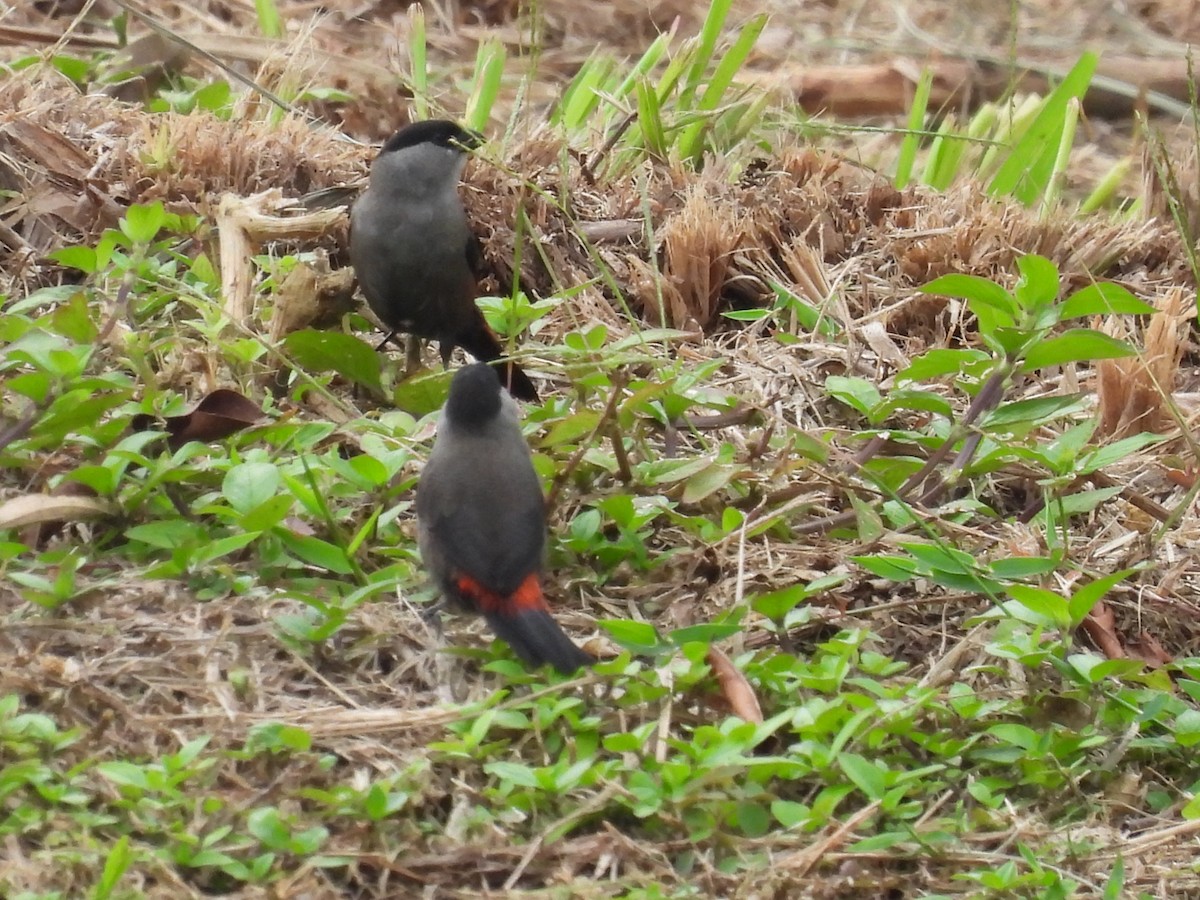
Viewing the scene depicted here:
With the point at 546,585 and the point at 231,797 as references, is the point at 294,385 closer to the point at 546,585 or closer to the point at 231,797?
the point at 546,585

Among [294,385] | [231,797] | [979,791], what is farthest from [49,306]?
[979,791]

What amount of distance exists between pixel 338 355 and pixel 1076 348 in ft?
6.03

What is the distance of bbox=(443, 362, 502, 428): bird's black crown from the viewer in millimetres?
3463

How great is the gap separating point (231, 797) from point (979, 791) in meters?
1.26

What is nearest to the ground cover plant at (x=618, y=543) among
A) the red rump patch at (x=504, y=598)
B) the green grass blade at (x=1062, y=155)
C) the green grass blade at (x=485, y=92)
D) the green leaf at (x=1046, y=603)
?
the green leaf at (x=1046, y=603)

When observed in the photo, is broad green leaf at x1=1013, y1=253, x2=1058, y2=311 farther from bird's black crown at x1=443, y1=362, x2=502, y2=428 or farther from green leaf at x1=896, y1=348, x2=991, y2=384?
bird's black crown at x1=443, y1=362, x2=502, y2=428

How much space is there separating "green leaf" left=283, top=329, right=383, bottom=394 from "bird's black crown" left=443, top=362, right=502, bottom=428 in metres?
0.60

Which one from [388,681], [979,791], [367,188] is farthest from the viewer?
[367,188]

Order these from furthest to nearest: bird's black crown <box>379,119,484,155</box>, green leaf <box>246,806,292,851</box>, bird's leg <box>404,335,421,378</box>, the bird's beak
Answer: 1. the bird's beak
2. bird's black crown <box>379,119,484,155</box>
3. bird's leg <box>404,335,421,378</box>
4. green leaf <box>246,806,292,851</box>

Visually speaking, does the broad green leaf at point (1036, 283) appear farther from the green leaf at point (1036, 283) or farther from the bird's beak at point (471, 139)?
the bird's beak at point (471, 139)

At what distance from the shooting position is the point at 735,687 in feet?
9.53

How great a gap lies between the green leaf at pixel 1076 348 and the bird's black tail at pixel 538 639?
Result: 1108 millimetres

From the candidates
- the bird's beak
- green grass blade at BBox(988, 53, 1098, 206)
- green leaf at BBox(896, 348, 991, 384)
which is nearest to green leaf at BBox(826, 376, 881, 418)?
green leaf at BBox(896, 348, 991, 384)

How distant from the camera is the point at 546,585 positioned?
11.0ft
